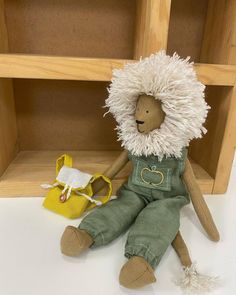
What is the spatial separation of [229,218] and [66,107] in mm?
529

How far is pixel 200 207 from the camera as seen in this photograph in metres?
0.53

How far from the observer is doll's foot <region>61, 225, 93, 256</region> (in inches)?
17.2

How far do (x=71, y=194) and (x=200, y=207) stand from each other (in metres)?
0.26

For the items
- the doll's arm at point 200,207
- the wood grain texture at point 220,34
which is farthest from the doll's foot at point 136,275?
the wood grain texture at point 220,34

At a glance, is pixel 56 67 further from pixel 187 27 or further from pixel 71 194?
pixel 187 27

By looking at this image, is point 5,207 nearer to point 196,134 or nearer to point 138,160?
point 138,160

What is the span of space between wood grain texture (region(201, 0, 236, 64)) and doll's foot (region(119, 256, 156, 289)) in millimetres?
489

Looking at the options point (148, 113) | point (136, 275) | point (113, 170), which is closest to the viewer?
point (136, 275)

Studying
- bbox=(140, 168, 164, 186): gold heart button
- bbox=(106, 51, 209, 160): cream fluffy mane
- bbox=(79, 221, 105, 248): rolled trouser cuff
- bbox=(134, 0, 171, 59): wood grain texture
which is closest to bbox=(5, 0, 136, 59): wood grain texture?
bbox=(134, 0, 171, 59): wood grain texture

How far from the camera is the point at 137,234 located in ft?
1.47

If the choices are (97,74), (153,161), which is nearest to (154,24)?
(97,74)

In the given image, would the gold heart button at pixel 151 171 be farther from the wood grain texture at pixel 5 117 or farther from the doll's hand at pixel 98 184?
the wood grain texture at pixel 5 117

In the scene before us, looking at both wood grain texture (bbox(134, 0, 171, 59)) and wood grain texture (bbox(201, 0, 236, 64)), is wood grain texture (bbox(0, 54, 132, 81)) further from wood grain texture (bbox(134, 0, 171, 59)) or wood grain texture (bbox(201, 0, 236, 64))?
wood grain texture (bbox(201, 0, 236, 64))

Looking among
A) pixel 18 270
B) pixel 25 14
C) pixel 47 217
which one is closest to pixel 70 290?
pixel 18 270
